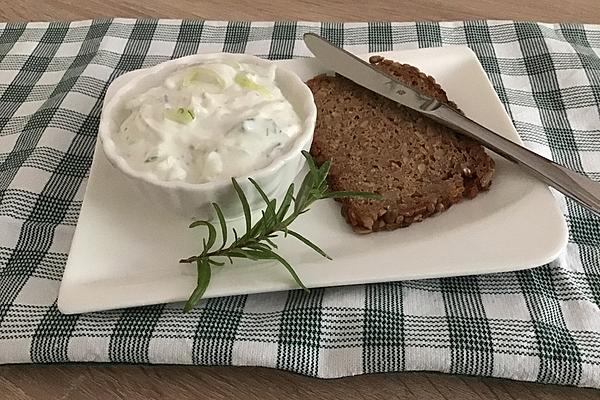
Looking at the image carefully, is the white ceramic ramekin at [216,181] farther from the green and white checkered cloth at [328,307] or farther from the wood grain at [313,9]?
the wood grain at [313,9]

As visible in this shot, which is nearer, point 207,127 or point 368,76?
point 207,127

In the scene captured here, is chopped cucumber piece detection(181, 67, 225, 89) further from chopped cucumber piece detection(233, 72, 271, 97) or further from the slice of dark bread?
the slice of dark bread

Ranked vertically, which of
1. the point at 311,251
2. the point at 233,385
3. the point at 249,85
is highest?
the point at 249,85

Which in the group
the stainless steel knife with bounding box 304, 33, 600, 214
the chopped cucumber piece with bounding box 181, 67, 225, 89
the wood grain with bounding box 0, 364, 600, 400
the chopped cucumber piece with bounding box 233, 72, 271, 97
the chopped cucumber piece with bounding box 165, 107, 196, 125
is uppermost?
the stainless steel knife with bounding box 304, 33, 600, 214

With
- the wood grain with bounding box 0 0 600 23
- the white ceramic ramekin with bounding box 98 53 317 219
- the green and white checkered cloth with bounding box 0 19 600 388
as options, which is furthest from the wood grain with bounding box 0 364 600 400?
the wood grain with bounding box 0 0 600 23

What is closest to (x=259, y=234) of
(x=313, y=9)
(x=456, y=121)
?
(x=456, y=121)

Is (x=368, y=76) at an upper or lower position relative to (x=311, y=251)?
upper

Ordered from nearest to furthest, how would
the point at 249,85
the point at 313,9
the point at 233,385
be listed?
the point at 233,385 → the point at 249,85 → the point at 313,9

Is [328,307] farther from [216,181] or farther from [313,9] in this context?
[313,9]
